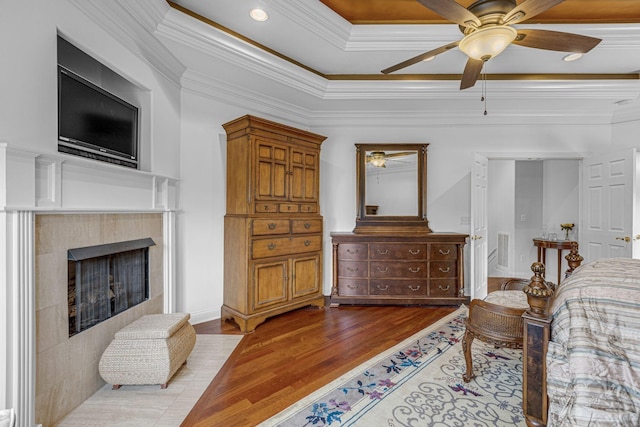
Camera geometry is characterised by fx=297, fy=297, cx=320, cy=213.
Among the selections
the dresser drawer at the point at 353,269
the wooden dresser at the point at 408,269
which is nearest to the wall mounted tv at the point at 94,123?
the wooden dresser at the point at 408,269

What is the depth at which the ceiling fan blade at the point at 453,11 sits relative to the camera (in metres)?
1.68

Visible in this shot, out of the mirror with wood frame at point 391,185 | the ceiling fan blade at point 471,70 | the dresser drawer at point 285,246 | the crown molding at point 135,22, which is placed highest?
the crown molding at point 135,22

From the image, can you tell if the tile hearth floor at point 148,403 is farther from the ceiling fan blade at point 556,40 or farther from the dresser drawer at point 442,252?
the ceiling fan blade at point 556,40

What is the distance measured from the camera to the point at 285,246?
11.0 feet

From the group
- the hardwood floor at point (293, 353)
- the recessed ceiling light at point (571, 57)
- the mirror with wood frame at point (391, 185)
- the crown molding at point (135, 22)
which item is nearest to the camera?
the hardwood floor at point (293, 353)

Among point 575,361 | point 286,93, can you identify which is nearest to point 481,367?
point 575,361

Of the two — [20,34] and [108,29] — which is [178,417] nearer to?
[20,34]

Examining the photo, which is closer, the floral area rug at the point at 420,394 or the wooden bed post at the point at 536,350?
the wooden bed post at the point at 536,350

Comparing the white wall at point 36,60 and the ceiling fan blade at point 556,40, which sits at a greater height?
the ceiling fan blade at point 556,40

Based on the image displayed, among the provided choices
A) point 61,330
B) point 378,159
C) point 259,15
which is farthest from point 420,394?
point 259,15

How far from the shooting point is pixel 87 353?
6.47ft

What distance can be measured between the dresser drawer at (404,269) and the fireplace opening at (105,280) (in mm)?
2629

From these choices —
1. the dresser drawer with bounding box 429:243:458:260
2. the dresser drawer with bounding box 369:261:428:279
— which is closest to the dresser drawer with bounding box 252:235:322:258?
the dresser drawer with bounding box 369:261:428:279

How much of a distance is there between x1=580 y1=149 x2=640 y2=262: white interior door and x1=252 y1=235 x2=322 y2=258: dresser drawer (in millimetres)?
3587
